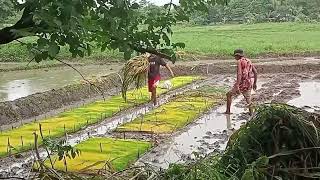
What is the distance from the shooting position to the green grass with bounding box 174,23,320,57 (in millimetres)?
24469

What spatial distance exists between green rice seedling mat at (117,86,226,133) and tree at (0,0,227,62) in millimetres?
→ 6303

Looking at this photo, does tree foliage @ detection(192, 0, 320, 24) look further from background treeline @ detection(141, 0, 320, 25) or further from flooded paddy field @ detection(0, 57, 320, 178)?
flooded paddy field @ detection(0, 57, 320, 178)

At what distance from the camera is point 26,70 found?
22328 mm

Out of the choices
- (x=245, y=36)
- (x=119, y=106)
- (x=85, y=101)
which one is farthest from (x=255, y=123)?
(x=245, y=36)

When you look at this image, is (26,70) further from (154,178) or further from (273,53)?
Answer: (154,178)

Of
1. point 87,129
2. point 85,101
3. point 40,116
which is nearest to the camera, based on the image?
point 87,129

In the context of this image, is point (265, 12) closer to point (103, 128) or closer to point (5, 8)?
point (103, 128)

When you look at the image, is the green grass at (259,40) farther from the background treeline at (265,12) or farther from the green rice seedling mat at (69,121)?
the green rice seedling mat at (69,121)

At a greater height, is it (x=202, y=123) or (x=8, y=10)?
(x=8, y=10)

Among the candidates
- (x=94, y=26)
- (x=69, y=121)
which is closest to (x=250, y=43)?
(x=69, y=121)

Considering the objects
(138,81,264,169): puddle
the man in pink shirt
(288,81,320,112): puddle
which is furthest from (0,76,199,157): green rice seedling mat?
(288,81,320,112): puddle

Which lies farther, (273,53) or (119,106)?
(273,53)

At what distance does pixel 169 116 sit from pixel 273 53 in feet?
45.3

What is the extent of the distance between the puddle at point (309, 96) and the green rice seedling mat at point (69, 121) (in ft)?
12.6
